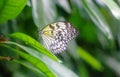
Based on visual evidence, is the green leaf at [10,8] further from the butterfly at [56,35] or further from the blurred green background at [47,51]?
the butterfly at [56,35]

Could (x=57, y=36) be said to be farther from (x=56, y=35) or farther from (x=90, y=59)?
(x=90, y=59)

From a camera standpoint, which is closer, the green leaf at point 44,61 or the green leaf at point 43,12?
the green leaf at point 44,61

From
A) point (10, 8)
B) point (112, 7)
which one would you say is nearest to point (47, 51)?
point (10, 8)

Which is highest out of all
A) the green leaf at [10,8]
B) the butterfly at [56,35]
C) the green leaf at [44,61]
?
the butterfly at [56,35]

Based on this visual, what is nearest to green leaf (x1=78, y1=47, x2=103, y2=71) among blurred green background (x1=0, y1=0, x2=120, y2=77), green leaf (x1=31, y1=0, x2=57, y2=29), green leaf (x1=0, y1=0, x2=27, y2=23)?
blurred green background (x1=0, y1=0, x2=120, y2=77)

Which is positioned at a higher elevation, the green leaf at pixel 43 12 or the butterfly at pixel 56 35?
the green leaf at pixel 43 12

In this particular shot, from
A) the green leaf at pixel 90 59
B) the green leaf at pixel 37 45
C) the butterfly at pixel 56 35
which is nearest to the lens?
the green leaf at pixel 37 45

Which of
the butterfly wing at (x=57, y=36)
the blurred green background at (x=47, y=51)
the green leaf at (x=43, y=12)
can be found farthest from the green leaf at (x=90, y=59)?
the butterfly wing at (x=57, y=36)
